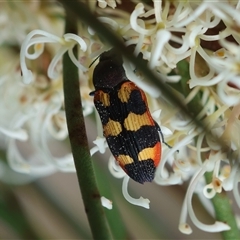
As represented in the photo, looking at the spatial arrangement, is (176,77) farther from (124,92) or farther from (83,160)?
(83,160)

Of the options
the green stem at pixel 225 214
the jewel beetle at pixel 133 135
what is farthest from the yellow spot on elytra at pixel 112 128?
the green stem at pixel 225 214

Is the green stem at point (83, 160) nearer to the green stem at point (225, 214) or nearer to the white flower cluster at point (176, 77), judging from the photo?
the white flower cluster at point (176, 77)

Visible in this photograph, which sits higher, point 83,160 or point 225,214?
point 83,160

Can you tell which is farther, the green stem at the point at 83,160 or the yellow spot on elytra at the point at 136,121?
the yellow spot on elytra at the point at 136,121

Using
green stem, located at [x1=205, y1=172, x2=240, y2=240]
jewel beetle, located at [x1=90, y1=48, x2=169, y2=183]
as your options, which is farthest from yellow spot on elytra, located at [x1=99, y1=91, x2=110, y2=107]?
green stem, located at [x1=205, y1=172, x2=240, y2=240]

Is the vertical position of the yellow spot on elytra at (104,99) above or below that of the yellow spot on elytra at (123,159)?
above

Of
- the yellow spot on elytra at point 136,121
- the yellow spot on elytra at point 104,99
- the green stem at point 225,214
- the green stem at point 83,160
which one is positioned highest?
the green stem at point 83,160

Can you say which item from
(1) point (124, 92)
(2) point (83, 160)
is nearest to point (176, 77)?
(1) point (124, 92)

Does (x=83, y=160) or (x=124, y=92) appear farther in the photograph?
(x=124, y=92)
